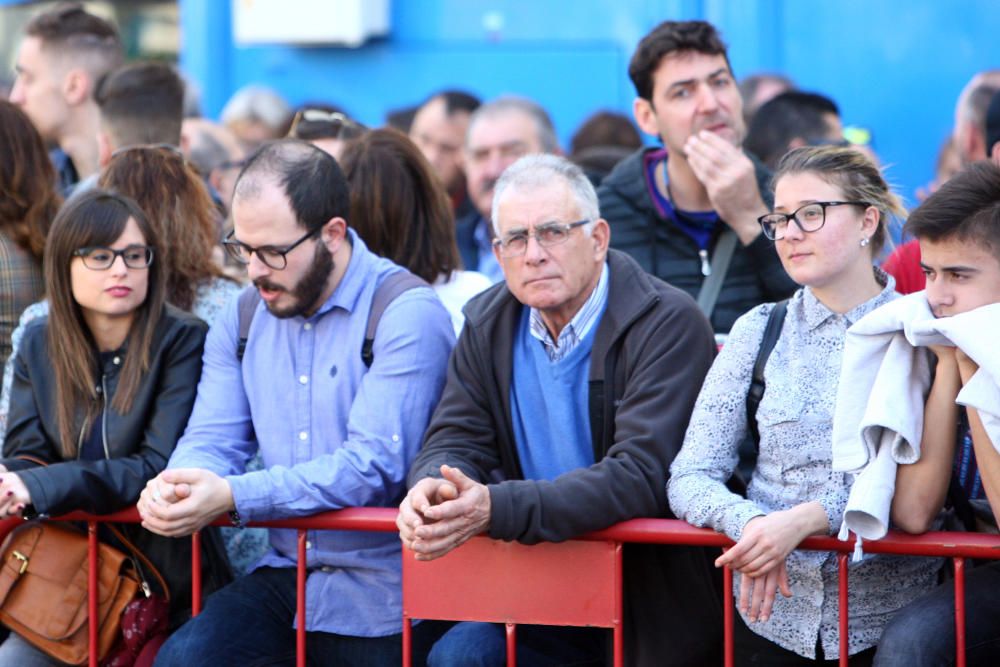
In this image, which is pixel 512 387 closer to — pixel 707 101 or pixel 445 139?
pixel 707 101

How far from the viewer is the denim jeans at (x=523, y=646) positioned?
Answer: 360cm

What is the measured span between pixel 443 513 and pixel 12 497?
121 cm

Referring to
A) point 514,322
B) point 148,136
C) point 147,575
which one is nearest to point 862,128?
point 148,136

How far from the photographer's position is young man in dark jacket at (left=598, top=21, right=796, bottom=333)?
4.67 metres

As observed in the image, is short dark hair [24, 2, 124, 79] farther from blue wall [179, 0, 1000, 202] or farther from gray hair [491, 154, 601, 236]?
blue wall [179, 0, 1000, 202]

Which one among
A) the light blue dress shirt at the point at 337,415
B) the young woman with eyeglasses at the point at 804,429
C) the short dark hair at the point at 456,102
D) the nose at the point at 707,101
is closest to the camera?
the young woman with eyeglasses at the point at 804,429

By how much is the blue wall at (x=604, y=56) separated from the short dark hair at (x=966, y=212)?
425 centimetres

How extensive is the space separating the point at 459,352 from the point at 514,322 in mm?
172

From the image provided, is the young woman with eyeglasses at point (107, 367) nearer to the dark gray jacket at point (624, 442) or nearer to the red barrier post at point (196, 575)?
the red barrier post at point (196, 575)

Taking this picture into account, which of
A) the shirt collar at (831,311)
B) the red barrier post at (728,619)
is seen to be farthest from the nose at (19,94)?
the red barrier post at (728,619)

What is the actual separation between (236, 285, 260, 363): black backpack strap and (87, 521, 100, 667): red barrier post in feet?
2.11

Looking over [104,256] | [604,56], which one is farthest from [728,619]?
[604,56]

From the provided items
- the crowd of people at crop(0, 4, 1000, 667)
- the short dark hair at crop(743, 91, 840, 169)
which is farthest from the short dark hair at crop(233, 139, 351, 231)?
the short dark hair at crop(743, 91, 840, 169)

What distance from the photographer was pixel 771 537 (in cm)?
325
